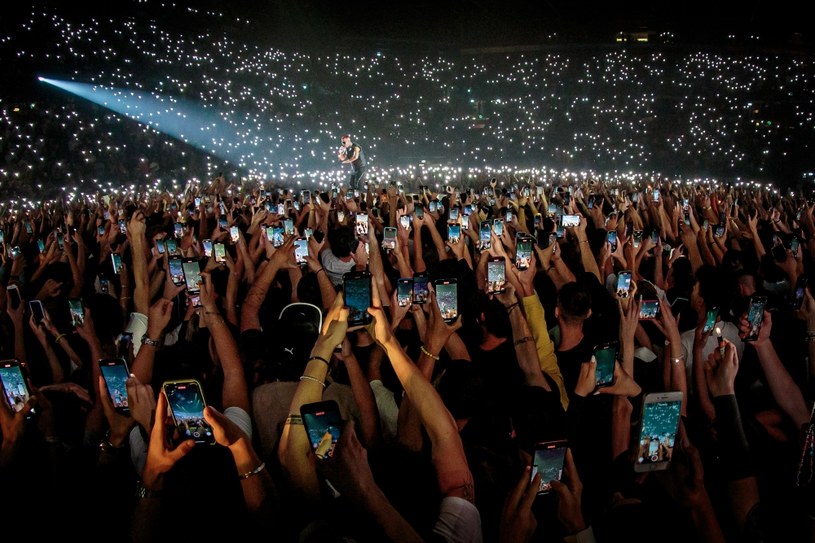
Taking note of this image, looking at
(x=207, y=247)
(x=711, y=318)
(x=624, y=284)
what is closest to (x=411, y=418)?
(x=711, y=318)

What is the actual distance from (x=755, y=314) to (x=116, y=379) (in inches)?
140

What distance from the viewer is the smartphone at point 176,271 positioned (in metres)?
4.50

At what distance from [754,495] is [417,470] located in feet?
4.33

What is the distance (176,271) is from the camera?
179 inches

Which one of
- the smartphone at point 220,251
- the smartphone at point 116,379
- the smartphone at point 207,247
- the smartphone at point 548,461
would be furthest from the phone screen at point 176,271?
the smartphone at point 548,461

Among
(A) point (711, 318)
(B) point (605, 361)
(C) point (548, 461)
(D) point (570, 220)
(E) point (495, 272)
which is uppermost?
(D) point (570, 220)

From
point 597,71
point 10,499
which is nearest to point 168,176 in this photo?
point 10,499

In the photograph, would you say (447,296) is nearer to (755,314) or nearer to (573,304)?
(573,304)

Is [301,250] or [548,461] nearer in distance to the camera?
[548,461]

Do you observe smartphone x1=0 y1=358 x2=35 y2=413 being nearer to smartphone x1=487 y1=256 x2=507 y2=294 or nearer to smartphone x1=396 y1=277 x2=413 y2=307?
smartphone x1=396 y1=277 x2=413 y2=307

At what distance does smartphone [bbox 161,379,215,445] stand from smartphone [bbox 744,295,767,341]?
2848mm

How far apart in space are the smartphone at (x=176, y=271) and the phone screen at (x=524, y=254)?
9.96 feet

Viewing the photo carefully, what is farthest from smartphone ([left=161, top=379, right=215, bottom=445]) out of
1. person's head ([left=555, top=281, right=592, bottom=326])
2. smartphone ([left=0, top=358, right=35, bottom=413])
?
person's head ([left=555, top=281, right=592, bottom=326])

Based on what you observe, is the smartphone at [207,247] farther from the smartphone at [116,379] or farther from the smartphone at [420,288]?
the smartphone at [116,379]
